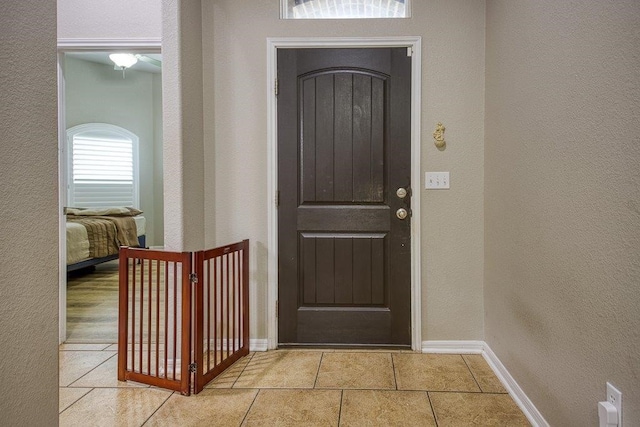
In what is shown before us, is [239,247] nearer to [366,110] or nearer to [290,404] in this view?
[290,404]

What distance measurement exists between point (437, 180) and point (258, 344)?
153cm

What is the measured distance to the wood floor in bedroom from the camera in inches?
119

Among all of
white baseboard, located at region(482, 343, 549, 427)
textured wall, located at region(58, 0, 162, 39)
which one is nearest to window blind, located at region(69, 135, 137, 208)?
textured wall, located at region(58, 0, 162, 39)

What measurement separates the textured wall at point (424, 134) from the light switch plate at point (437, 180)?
0.04 meters

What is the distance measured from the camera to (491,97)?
8.12ft

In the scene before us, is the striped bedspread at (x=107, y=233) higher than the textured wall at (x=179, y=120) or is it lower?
lower

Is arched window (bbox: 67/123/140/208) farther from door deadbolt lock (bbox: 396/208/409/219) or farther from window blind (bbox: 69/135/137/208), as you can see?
door deadbolt lock (bbox: 396/208/409/219)

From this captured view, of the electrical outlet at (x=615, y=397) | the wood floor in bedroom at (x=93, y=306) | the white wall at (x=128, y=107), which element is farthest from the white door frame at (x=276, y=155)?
the white wall at (x=128, y=107)

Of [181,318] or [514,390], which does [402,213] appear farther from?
[181,318]

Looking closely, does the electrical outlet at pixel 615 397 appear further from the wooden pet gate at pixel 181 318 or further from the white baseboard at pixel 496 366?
the wooden pet gate at pixel 181 318

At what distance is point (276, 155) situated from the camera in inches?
106

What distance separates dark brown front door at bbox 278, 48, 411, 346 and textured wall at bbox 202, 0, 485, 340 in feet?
0.42

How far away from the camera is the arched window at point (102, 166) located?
6.39m

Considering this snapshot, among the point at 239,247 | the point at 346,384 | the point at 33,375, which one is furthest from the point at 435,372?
the point at 33,375
